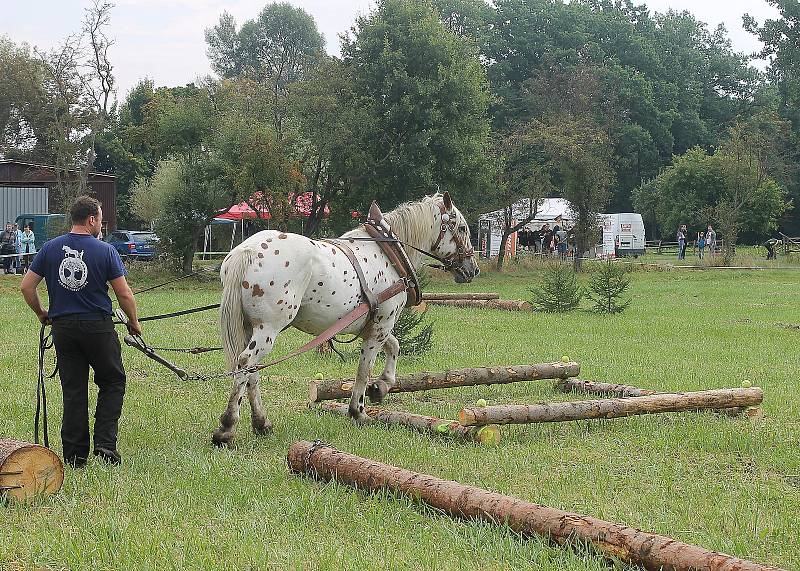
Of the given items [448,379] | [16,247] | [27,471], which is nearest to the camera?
[27,471]

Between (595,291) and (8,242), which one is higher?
(8,242)

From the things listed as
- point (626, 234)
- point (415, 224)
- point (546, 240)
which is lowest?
point (546, 240)

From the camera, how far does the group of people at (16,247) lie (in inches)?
1264

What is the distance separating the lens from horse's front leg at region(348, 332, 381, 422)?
9.12 metres

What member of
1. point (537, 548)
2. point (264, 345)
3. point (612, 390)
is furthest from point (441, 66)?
point (537, 548)

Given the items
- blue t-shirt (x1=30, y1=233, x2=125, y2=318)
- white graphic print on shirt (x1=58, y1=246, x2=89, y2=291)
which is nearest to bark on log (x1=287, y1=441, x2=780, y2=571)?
blue t-shirt (x1=30, y1=233, x2=125, y2=318)

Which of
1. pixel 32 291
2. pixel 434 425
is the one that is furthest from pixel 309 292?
pixel 32 291

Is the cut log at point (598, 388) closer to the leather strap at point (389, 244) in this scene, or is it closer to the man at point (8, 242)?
the leather strap at point (389, 244)

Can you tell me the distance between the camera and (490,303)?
23234mm

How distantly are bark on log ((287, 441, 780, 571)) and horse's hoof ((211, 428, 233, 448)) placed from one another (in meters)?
1.08

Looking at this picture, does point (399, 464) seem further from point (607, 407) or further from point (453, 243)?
point (453, 243)

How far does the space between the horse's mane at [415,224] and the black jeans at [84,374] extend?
3.44m

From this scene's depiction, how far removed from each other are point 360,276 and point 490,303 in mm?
14643

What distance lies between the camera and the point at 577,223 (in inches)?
1574
